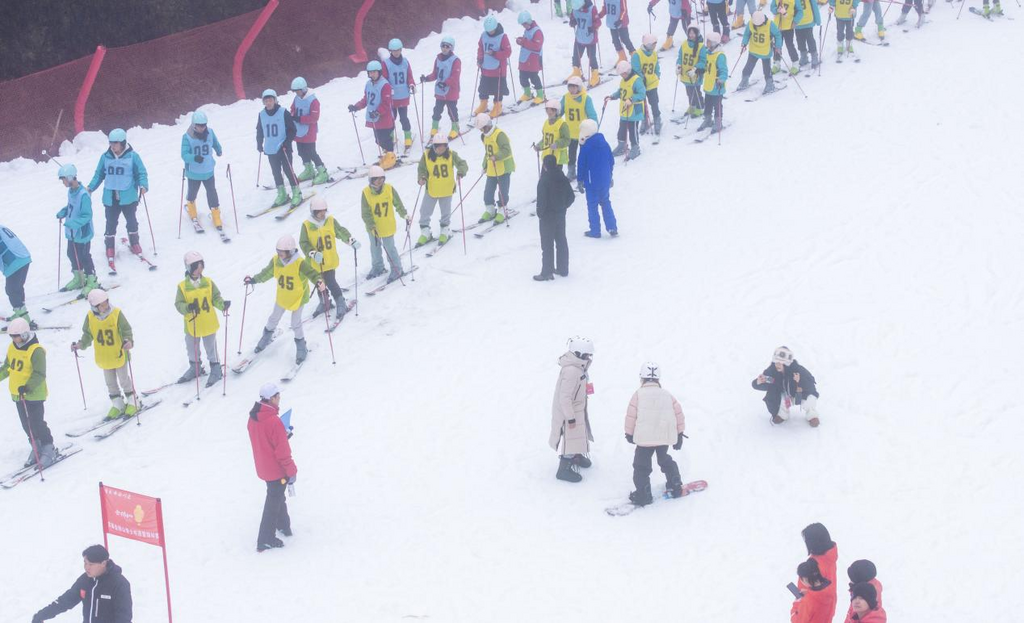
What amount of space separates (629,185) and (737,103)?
3508 millimetres

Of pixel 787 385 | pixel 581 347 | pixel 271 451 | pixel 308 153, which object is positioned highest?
pixel 308 153

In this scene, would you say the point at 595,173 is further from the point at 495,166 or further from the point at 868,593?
the point at 868,593

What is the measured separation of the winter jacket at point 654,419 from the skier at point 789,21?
1136 centimetres

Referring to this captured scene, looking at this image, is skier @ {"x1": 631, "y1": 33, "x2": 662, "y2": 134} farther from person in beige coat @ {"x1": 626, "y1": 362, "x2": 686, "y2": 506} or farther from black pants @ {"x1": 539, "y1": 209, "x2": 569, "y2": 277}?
person in beige coat @ {"x1": 626, "y1": 362, "x2": 686, "y2": 506}

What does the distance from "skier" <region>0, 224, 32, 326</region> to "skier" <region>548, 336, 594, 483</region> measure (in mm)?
7396

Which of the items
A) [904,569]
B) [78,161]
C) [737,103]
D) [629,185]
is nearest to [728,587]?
[904,569]

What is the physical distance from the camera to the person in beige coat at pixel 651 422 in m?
9.73

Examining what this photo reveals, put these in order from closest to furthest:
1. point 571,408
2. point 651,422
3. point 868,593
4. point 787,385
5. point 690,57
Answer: point 868,593
point 651,422
point 571,408
point 787,385
point 690,57

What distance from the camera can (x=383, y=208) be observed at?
14164 mm

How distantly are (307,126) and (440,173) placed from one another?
3.15 m

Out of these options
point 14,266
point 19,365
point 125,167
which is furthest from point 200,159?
point 19,365

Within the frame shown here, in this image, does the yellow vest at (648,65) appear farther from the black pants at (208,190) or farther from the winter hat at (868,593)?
the winter hat at (868,593)

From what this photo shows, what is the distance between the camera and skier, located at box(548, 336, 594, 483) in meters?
10.2

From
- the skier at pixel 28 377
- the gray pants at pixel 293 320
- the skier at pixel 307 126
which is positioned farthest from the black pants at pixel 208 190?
the skier at pixel 28 377
